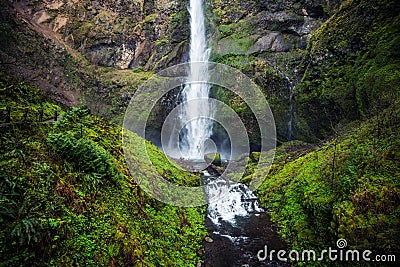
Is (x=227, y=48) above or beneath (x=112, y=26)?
beneath

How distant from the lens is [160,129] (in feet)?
115

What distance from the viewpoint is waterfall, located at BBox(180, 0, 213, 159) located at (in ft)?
98.0

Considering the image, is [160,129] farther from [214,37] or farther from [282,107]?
[282,107]

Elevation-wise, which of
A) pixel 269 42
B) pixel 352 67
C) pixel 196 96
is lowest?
pixel 352 67

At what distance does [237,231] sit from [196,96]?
23.7m

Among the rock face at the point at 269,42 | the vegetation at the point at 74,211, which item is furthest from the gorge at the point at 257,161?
the rock face at the point at 269,42

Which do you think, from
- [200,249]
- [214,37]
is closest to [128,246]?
[200,249]

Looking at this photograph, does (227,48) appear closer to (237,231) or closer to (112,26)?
(112,26)

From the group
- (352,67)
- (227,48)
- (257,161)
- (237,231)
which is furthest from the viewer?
(227,48)

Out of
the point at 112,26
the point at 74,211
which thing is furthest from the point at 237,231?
the point at 112,26

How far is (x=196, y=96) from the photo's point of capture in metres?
31.5

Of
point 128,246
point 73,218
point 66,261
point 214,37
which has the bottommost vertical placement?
point 66,261

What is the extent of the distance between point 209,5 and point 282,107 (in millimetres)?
20638

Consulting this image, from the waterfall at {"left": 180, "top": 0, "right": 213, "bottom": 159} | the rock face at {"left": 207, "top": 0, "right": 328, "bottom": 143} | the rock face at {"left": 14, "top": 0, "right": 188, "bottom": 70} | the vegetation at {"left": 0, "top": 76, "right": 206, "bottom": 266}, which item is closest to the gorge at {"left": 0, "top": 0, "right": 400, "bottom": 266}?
the vegetation at {"left": 0, "top": 76, "right": 206, "bottom": 266}
